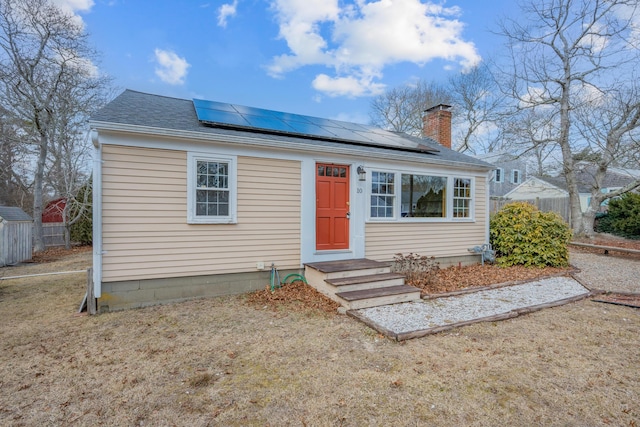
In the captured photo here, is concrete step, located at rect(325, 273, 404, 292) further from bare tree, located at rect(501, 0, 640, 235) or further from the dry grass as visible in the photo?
bare tree, located at rect(501, 0, 640, 235)

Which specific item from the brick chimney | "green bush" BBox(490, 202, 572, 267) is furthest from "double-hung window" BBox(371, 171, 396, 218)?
the brick chimney

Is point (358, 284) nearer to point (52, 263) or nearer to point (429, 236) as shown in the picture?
point (429, 236)

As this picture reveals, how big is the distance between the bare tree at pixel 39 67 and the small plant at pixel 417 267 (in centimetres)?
1502

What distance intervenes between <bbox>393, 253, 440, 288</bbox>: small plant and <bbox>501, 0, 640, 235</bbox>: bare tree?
39.3 feet

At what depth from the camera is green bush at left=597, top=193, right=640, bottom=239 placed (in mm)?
14547

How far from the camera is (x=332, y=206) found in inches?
269

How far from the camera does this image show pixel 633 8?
1273 cm

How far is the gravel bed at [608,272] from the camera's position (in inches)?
255

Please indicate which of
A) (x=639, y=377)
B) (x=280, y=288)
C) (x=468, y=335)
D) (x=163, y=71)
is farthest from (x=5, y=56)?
(x=639, y=377)

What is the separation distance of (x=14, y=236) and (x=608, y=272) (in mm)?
17868

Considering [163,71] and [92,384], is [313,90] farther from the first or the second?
[92,384]

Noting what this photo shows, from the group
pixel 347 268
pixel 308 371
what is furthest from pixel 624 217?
pixel 308 371

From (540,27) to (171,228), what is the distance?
61.3 ft

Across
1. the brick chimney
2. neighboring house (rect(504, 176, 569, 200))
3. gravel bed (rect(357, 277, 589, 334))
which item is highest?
the brick chimney
